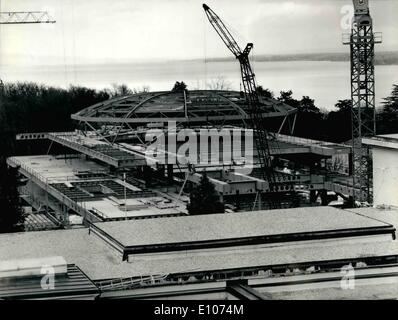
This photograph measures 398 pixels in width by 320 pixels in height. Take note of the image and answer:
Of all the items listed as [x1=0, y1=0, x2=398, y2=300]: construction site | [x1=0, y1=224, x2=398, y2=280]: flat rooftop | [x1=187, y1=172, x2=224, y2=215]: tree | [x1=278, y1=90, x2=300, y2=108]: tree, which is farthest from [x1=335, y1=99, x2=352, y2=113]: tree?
[x1=0, y1=224, x2=398, y2=280]: flat rooftop

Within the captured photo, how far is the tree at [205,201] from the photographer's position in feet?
99.1

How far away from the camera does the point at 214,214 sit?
66.0 feet

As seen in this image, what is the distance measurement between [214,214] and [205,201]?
423 inches

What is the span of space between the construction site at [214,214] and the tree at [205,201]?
0.63 m

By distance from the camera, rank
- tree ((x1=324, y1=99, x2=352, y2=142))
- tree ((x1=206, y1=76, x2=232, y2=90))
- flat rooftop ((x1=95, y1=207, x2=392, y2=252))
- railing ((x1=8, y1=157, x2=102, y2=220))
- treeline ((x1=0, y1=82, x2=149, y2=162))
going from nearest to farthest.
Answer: flat rooftop ((x1=95, y1=207, x2=392, y2=252))
railing ((x1=8, y1=157, x2=102, y2=220))
tree ((x1=324, y1=99, x2=352, y2=142))
treeline ((x1=0, y1=82, x2=149, y2=162))
tree ((x1=206, y1=76, x2=232, y2=90))

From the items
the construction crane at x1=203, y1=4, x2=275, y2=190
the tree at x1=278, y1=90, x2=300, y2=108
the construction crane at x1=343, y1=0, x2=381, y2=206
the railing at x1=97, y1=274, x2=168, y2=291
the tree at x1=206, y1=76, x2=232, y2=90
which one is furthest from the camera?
the tree at x1=206, y1=76, x2=232, y2=90

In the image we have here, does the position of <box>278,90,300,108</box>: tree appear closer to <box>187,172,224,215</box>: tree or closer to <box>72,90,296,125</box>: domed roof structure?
<box>72,90,296,125</box>: domed roof structure

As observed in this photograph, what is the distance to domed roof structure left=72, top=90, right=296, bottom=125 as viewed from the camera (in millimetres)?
Answer: 46406

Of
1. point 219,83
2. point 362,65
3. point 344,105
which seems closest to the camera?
point 362,65

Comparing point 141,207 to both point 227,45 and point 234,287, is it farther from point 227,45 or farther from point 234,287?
point 234,287

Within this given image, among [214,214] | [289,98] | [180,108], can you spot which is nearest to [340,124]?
[289,98]

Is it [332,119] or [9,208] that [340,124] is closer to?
[332,119]

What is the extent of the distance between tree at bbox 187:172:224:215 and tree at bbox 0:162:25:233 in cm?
586

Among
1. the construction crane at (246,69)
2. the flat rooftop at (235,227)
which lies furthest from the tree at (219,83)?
the flat rooftop at (235,227)
